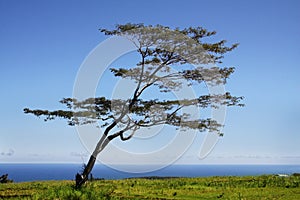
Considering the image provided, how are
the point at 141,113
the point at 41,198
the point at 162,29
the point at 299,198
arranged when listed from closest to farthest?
the point at 41,198
the point at 299,198
the point at 162,29
the point at 141,113

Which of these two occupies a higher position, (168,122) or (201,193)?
(168,122)

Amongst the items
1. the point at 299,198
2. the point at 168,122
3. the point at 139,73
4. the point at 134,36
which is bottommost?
the point at 299,198

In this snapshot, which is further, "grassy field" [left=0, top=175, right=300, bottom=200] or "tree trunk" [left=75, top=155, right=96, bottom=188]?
"tree trunk" [left=75, top=155, right=96, bottom=188]

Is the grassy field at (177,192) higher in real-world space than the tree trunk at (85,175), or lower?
lower

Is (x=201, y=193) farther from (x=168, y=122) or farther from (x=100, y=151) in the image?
(x=100, y=151)

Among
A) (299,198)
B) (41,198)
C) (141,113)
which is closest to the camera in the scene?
(41,198)

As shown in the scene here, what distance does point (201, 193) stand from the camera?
22031 mm

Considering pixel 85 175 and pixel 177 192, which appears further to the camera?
pixel 177 192

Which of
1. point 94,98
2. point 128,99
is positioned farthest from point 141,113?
point 94,98

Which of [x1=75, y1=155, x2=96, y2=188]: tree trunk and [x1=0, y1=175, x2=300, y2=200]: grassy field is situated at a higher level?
[x1=75, y1=155, x2=96, y2=188]: tree trunk

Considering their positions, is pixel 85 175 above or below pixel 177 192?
above

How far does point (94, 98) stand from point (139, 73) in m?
2.87

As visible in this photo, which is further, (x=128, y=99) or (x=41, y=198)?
(x=128, y=99)

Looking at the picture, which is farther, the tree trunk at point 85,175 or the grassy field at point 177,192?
the tree trunk at point 85,175
